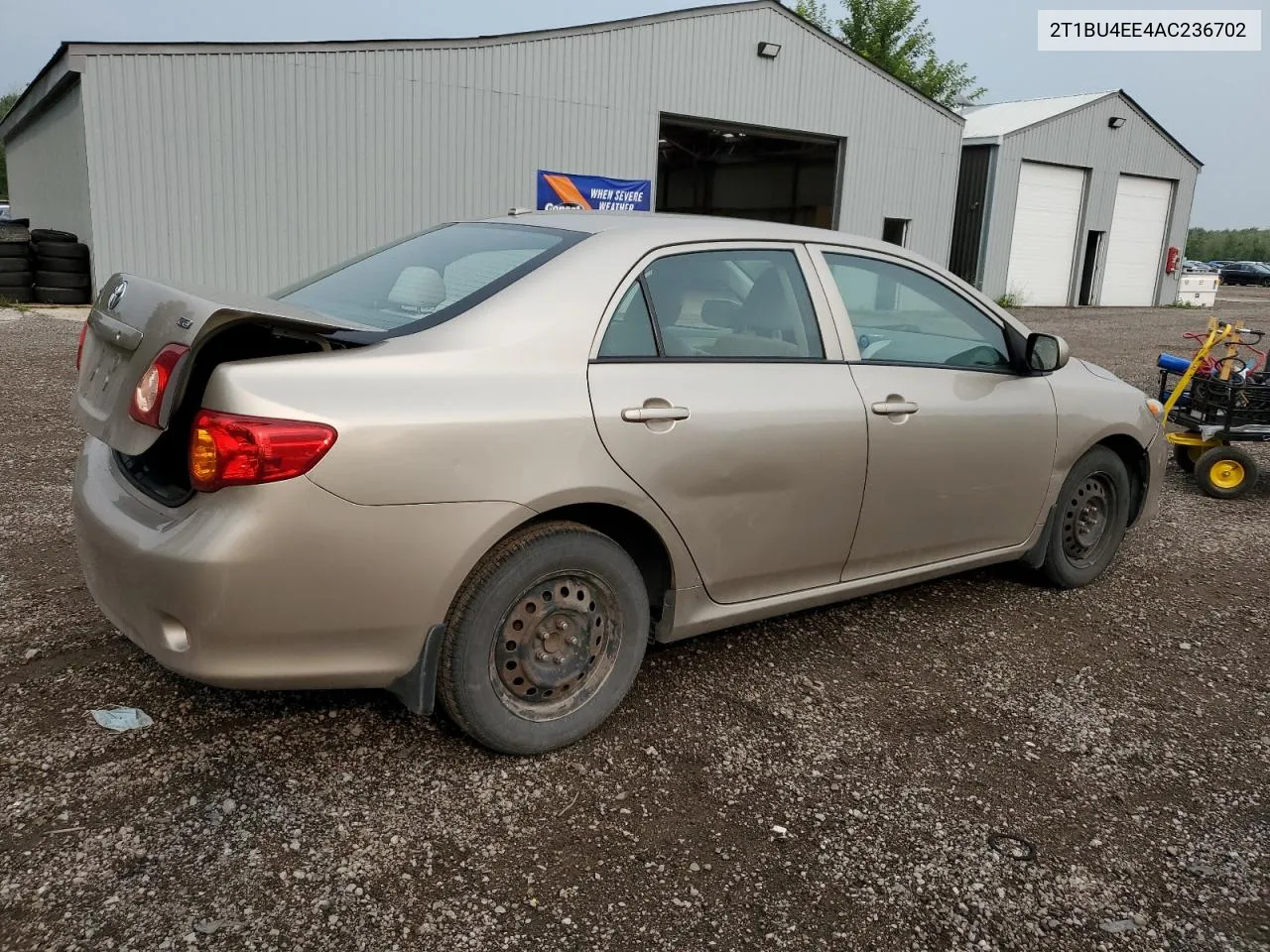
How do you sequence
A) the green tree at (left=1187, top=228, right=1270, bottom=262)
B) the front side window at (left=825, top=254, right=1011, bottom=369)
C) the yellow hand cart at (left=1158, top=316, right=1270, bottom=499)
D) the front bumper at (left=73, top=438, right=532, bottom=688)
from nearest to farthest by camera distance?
the front bumper at (left=73, top=438, right=532, bottom=688) → the front side window at (left=825, top=254, right=1011, bottom=369) → the yellow hand cart at (left=1158, top=316, right=1270, bottom=499) → the green tree at (left=1187, top=228, right=1270, bottom=262)

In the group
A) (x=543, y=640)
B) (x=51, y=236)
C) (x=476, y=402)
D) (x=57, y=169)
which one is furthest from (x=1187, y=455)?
(x=57, y=169)

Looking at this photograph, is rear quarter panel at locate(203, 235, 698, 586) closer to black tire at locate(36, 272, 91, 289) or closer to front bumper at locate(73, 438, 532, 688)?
front bumper at locate(73, 438, 532, 688)

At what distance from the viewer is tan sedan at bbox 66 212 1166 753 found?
8.21ft

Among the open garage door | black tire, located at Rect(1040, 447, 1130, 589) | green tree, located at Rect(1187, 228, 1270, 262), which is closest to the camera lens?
black tire, located at Rect(1040, 447, 1130, 589)

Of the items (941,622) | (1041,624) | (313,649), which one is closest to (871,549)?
(941,622)

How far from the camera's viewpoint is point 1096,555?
4840 millimetres

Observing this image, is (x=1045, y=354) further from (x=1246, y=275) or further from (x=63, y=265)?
(x=1246, y=275)

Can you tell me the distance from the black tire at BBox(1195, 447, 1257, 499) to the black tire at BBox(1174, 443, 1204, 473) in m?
0.36

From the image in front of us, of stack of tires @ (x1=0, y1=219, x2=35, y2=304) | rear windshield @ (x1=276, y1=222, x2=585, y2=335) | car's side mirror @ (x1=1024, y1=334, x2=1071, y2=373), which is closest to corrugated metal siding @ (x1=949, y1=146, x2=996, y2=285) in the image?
stack of tires @ (x1=0, y1=219, x2=35, y2=304)

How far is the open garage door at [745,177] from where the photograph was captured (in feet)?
94.1

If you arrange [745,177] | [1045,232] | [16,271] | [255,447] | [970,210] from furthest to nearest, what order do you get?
[745,177]
[1045,232]
[970,210]
[16,271]
[255,447]

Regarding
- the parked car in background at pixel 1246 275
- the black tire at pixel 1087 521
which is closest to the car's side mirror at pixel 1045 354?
the black tire at pixel 1087 521

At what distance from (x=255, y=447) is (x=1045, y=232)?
1116 inches

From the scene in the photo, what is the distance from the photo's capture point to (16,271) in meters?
15.2
